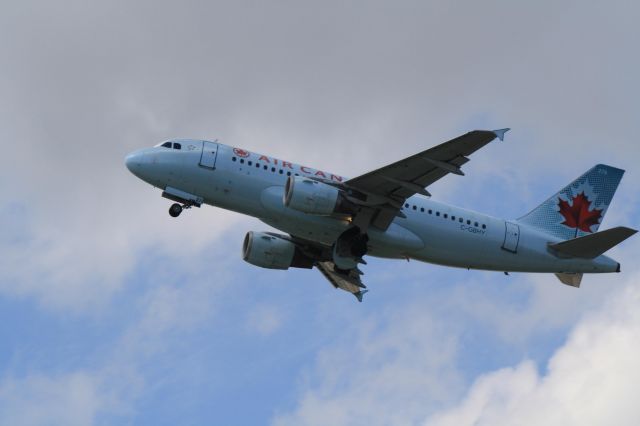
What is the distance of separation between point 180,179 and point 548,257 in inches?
768

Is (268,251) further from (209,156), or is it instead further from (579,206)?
(579,206)

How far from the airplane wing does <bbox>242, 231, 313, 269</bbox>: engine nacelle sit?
7271mm

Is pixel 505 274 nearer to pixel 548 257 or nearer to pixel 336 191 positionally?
pixel 548 257

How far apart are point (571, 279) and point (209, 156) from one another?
20.3 m

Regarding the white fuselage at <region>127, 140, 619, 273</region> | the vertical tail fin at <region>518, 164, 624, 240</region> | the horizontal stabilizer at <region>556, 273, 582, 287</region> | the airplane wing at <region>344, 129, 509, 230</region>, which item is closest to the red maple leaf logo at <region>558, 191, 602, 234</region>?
the vertical tail fin at <region>518, 164, 624, 240</region>

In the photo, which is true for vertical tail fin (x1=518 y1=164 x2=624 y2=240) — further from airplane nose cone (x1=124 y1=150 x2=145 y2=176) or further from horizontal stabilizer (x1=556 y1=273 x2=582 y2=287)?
airplane nose cone (x1=124 y1=150 x2=145 y2=176)

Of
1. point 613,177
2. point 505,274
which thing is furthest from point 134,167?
point 613,177

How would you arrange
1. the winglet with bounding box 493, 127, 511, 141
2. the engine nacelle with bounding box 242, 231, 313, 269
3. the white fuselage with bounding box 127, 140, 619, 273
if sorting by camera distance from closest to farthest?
1. the winglet with bounding box 493, 127, 511, 141
2. the white fuselage with bounding box 127, 140, 619, 273
3. the engine nacelle with bounding box 242, 231, 313, 269

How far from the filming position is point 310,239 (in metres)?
52.6

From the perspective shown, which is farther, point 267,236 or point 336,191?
point 267,236

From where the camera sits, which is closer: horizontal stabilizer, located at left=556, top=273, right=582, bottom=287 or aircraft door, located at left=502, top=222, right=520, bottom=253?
aircraft door, located at left=502, top=222, right=520, bottom=253

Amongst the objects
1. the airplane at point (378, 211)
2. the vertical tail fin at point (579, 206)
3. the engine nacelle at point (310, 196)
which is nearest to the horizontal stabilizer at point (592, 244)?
the airplane at point (378, 211)

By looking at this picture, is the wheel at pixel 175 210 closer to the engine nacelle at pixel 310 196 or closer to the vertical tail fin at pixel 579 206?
the engine nacelle at pixel 310 196

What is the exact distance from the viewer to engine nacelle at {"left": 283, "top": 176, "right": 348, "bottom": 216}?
4875 centimetres
